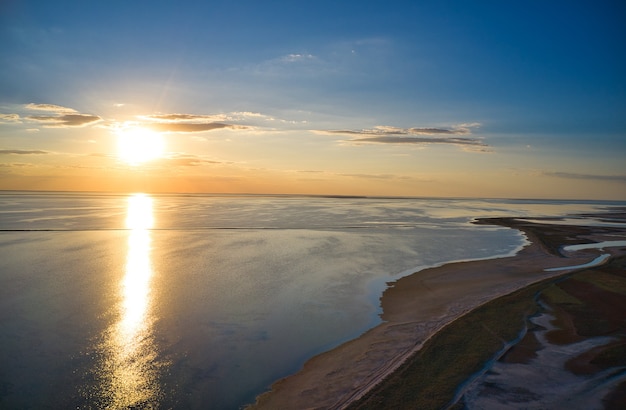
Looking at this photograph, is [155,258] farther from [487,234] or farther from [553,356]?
[487,234]

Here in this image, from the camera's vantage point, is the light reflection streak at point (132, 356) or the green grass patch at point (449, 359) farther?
the light reflection streak at point (132, 356)

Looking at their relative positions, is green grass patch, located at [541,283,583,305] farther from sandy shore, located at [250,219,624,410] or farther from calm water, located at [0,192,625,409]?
calm water, located at [0,192,625,409]

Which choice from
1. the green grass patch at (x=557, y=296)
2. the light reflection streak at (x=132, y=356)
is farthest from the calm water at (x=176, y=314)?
the green grass patch at (x=557, y=296)

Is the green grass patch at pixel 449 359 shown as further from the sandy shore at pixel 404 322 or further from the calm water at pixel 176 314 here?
the calm water at pixel 176 314

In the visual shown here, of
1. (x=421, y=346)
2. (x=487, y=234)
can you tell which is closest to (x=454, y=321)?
(x=421, y=346)

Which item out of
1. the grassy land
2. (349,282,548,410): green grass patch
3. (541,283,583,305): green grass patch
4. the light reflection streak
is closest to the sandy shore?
(349,282,548,410): green grass patch
